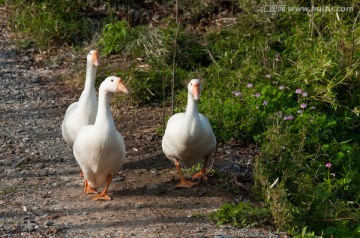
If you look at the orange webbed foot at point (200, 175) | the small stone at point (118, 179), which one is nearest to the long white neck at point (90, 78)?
the small stone at point (118, 179)

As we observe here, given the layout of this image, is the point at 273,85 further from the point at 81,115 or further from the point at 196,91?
the point at 81,115

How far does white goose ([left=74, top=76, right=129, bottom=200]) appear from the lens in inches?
237

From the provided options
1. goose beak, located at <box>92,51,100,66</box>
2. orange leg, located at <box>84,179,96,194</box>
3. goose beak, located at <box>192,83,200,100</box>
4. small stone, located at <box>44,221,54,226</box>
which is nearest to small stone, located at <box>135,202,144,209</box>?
orange leg, located at <box>84,179,96,194</box>

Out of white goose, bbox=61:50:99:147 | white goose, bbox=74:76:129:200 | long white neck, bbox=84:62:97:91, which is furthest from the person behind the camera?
long white neck, bbox=84:62:97:91

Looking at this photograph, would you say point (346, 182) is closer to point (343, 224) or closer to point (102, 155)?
point (343, 224)

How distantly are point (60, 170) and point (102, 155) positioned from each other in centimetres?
95

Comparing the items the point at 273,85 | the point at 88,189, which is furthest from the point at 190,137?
the point at 273,85

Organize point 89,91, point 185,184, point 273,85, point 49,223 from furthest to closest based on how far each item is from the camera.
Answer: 1. point 273,85
2. point 89,91
3. point 185,184
4. point 49,223

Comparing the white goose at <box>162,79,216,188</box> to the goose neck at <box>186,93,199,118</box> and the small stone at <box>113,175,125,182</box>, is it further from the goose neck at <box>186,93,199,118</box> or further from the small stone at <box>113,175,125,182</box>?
the small stone at <box>113,175,125,182</box>

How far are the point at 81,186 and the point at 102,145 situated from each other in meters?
0.64

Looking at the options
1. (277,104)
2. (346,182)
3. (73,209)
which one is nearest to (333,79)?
(277,104)

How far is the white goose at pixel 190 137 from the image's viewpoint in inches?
250

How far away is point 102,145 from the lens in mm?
6004

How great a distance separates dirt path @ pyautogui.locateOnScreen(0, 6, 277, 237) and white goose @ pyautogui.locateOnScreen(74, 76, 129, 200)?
238mm
